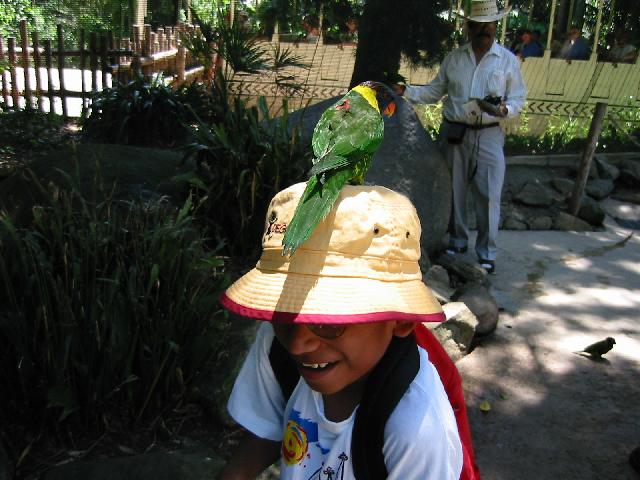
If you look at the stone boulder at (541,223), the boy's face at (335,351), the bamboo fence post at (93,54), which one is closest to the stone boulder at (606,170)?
the stone boulder at (541,223)

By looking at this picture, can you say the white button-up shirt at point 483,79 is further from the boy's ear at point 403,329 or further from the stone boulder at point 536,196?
the boy's ear at point 403,329

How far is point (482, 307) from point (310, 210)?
10.1ft

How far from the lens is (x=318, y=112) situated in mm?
4969

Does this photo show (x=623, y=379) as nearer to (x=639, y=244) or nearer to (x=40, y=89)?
(x=639, y=244)

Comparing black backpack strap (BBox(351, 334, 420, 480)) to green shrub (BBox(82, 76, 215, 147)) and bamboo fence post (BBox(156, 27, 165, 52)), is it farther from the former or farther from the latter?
bamboo fence post (BBox(156, 27, 165, 52))

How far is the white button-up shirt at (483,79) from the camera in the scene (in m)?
4.79

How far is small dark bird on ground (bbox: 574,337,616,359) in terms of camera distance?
3701mm

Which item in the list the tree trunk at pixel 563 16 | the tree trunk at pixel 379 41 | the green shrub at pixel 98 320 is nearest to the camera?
the green shrub at pixel 98 320

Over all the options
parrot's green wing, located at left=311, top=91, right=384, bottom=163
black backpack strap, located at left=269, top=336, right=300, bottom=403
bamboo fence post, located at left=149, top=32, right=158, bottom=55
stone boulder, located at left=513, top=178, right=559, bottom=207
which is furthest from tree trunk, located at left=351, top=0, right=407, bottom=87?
bamboo fence post, located at left=149, top=32, right=158, bottom=55

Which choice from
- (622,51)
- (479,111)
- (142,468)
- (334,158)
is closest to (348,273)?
(334,158)

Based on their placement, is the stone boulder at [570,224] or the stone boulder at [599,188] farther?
the stone boulder at [599,188]

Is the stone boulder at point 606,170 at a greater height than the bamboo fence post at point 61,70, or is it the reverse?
the bamboo fence post at point 61,70

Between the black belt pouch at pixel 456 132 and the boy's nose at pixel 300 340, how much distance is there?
4.04 meters

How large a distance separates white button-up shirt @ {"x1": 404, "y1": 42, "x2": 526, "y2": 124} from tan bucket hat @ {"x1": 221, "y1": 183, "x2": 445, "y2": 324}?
386 cm
